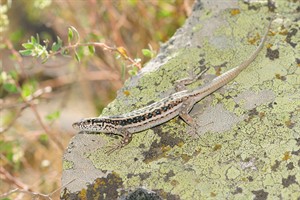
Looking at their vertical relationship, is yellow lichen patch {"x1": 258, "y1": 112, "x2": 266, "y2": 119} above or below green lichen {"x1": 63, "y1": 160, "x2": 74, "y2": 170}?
below

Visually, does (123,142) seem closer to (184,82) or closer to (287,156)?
(184,82)

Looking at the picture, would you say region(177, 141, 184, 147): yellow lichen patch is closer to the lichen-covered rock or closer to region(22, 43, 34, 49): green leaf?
the lichen-covered rock

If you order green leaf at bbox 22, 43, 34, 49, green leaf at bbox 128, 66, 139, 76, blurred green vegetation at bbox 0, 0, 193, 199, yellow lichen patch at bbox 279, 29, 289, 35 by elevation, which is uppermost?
green leaf at bbox 22, 43, 34, 49

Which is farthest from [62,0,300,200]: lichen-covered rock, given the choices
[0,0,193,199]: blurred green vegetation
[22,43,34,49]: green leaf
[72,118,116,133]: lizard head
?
[0,0,193,199]: blurred green vegetation

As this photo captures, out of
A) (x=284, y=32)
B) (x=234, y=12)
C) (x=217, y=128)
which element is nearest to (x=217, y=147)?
(x=217, y=128)

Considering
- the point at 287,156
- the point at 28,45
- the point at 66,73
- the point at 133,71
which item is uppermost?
the point at 28,45

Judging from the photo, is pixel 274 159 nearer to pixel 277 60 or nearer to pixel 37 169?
pixel 277 60

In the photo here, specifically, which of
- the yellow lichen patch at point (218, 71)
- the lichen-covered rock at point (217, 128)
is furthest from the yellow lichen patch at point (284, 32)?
the yellow lichen patch at point (218, 71)

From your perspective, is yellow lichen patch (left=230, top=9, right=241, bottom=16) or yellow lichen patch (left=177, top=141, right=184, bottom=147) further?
yellow lichen patch (left=230, top=9, right=241, bottom=16)

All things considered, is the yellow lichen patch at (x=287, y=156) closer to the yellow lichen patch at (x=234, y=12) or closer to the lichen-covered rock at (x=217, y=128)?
the lichen-covered rock at (x=217, y=128)
